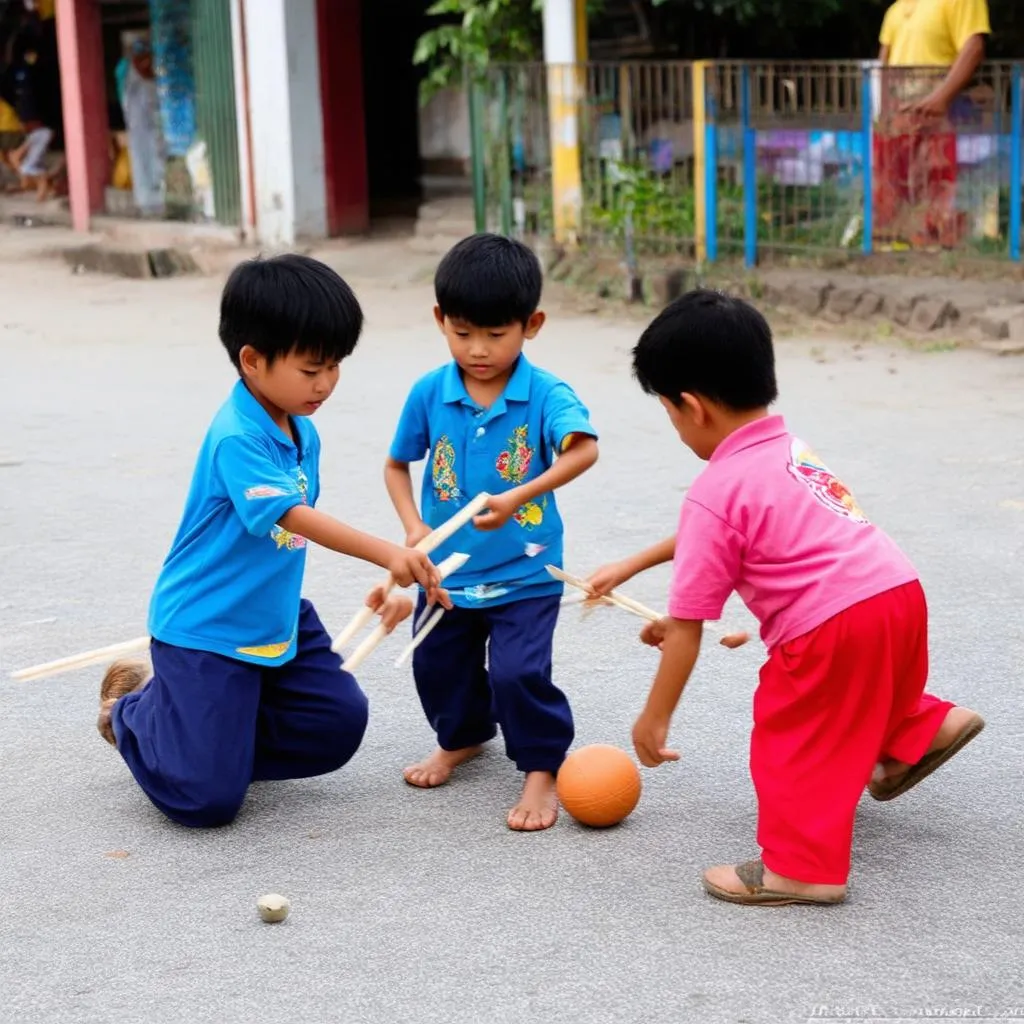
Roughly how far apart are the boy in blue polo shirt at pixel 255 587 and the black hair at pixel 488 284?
21cm

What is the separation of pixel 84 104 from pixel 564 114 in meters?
7.07

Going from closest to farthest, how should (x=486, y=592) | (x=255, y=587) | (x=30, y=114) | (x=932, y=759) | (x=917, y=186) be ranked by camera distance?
1. (x=932, y=759)
2. (x=255, y=587)
3. (x=486, y=592)
4. (x=917, y=186)
5. (x=30, y=114)

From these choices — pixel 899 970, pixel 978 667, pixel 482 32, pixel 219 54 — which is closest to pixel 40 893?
pixel 899 970

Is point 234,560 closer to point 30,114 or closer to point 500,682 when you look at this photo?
point 500,682

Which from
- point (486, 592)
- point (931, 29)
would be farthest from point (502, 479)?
point (931, 29)

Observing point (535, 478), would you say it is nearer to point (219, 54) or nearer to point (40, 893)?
point (40, 893)

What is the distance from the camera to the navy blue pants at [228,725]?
368 centimetres

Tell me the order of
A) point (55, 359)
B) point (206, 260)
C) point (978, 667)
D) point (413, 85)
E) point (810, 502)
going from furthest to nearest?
point (413, 85), point (206, 260), point (55, 359), point (978, 667), point (810, 502)

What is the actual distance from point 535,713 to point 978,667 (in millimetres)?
1428

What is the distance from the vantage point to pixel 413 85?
18.2 m

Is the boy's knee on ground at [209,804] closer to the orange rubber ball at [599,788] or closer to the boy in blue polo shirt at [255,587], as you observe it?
the boy in blue polo shirt at [255,587]

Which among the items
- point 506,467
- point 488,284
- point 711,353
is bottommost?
point 506,467

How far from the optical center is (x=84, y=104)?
56.2ft

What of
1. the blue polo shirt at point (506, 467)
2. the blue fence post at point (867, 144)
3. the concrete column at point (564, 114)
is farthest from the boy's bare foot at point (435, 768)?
the concrete column at point (564, 114)
